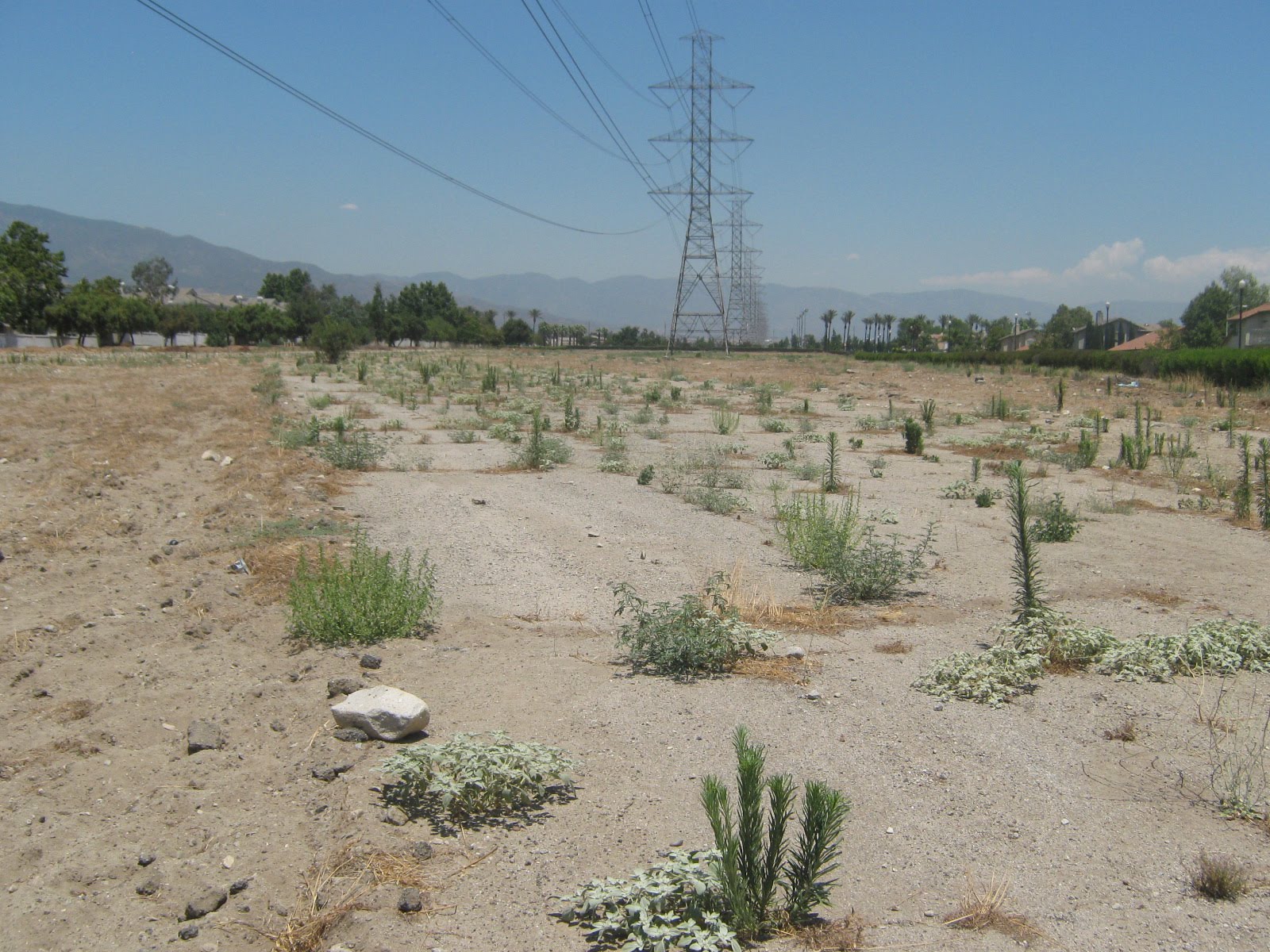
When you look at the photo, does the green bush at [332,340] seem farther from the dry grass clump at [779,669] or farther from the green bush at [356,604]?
the dry grass clump at [779,669]

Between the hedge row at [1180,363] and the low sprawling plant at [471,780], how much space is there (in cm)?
3579

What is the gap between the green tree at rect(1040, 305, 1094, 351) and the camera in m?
112

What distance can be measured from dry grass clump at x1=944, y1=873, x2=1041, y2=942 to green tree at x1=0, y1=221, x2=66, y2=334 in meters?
77.3

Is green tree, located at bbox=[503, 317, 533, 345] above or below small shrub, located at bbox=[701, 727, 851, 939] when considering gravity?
above

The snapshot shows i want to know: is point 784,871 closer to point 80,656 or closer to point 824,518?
point 80,656

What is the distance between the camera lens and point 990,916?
3.58m

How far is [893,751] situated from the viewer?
5.11 metres

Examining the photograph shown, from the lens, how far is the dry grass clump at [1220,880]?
145 inches

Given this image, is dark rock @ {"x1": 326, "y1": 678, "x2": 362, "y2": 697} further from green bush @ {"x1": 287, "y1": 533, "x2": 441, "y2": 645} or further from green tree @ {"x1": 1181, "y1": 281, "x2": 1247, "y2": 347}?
green tree @ {"x1": 1181, "y1": 281, "x2": 1247, "y2": 347}

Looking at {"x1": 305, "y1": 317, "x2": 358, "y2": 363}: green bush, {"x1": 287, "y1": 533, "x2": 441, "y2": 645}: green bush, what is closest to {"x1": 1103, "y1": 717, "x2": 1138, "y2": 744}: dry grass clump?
{"x1": 287, "y1": 533, "x2": 441, "y2": 645}: green bush

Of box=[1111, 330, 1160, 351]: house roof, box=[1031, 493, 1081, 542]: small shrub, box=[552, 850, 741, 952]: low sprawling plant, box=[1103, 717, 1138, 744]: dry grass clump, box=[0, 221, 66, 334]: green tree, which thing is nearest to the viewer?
box=[552, 850, 741, 952]: low sprawling plant

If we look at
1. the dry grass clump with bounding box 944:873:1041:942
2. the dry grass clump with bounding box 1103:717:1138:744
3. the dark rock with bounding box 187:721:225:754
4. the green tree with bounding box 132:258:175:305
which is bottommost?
the dry grass clump with bounding box 944:873:1041:942

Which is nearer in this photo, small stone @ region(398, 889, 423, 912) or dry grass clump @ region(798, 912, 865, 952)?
dry grass clump @ region(798, 912, 865, 952)

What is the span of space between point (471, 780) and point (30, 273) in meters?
85.3
